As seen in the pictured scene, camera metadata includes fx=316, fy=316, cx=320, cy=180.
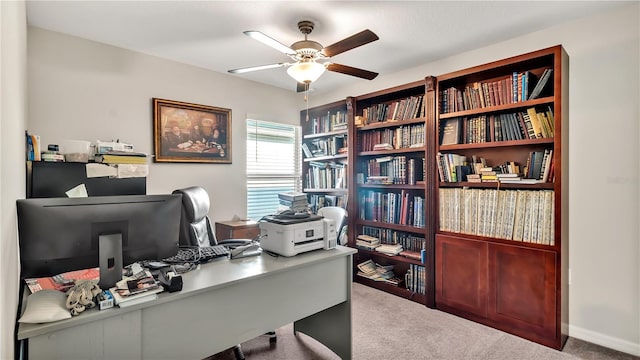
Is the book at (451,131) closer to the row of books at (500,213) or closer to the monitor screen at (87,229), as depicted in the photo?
the row of books at (500,213)

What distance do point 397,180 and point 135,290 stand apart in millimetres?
2704

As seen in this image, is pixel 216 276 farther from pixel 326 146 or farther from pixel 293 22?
pixel 326 146

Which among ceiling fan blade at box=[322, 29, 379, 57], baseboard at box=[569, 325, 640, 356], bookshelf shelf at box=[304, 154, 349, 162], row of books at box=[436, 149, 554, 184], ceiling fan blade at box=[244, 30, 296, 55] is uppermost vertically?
ceiling fan blade at box=[322, 29, 379, 57]

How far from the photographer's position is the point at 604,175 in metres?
2.32

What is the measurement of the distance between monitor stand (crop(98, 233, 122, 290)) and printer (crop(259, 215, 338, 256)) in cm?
82

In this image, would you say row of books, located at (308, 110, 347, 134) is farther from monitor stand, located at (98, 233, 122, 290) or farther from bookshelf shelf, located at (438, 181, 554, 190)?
monitor stand, located at (98, 233, 122, 290)

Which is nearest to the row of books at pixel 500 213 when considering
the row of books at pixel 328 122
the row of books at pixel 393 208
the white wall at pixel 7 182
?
the row of books at pixel 393 208

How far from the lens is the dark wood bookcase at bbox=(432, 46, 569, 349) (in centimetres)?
234

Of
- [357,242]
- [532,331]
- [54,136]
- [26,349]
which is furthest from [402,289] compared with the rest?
[54,136]

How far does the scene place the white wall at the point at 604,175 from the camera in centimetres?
222

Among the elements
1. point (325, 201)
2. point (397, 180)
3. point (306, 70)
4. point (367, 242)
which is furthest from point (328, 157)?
point (306, 70)

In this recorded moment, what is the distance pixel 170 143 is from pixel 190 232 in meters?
1.29

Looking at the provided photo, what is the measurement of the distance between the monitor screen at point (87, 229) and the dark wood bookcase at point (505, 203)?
2363 millimetres

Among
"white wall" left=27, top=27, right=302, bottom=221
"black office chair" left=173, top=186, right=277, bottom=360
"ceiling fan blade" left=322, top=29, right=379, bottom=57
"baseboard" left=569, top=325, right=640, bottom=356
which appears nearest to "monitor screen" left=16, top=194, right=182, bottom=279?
"black office chair" left=173, top=186, right=277, bottom=360
